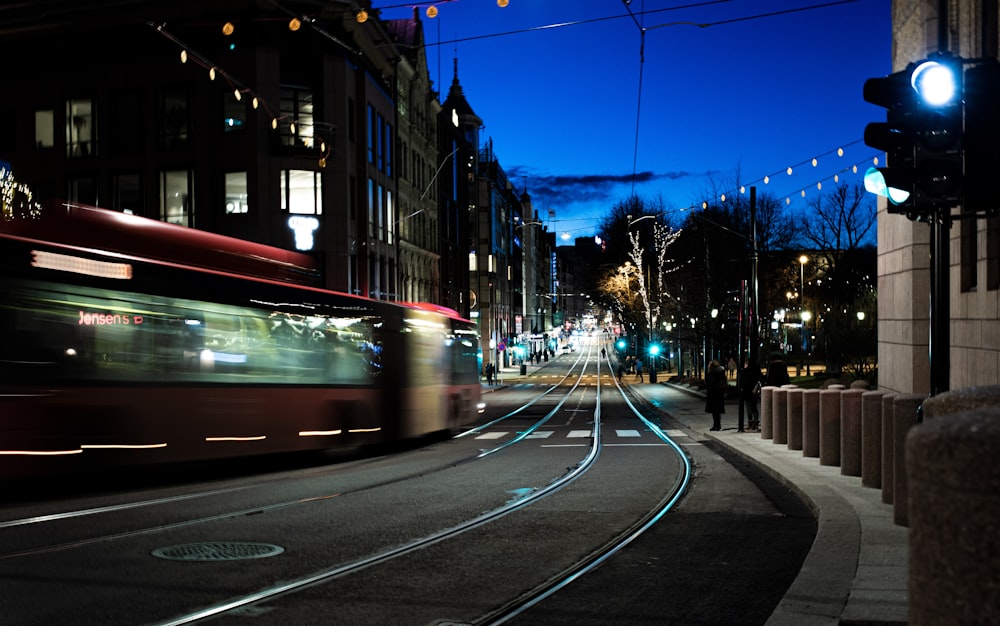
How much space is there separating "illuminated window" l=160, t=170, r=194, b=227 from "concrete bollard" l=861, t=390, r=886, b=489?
3720 cm

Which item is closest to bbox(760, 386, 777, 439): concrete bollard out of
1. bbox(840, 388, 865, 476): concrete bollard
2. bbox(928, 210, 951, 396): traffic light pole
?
bbox(840, 388, 865, 476): concrete bollard

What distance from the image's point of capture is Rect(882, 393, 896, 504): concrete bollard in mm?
11357

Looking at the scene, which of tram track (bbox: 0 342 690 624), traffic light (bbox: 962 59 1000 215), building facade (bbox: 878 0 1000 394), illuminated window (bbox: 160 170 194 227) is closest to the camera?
tram track (bbox: 0 342 690 624)

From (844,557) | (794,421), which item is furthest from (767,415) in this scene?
(844,557)

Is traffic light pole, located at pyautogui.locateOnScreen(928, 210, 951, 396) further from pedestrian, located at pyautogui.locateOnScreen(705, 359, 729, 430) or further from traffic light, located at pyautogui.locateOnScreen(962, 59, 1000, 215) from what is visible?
pedestrian, located at pyautogui.locateOnScreen(705, 359, 729, 430)

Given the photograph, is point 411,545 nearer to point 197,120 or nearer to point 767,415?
point 767,415

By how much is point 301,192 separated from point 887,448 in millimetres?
37500

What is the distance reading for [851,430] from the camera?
582 inches

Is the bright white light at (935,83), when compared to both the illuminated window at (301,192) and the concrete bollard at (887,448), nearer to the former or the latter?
the concrete bollard at (887,448)

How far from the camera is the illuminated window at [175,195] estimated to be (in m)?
45.0

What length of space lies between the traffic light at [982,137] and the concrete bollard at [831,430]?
840cm

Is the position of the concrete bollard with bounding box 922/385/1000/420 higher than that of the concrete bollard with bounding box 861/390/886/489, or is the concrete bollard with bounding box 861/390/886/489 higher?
the concrete bollard with bounding box 922/385/1000/420

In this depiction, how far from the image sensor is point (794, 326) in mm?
108812

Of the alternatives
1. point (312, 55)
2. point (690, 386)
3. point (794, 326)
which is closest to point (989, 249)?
point (312, 55)
